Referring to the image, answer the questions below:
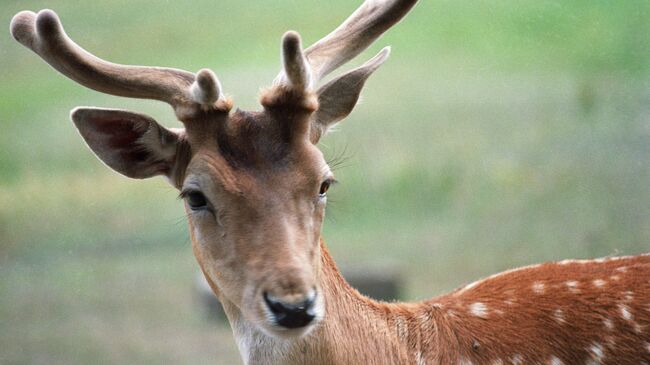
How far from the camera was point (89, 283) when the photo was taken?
25.4 feet

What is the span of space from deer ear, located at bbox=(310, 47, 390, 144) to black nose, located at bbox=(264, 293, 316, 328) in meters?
0.71

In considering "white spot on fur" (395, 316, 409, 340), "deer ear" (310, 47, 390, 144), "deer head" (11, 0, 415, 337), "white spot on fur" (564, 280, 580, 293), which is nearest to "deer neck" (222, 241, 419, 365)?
"white spot on fur" (395, 316, 409, 340)

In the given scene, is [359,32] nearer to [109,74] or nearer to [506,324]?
[109,74]

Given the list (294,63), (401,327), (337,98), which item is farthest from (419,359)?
(294,63)

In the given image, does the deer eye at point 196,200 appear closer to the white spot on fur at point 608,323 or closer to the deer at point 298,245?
the deer at point 298,245

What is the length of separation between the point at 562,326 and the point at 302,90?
3.76ft

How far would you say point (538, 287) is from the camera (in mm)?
3721

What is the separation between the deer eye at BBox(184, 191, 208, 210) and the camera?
3.28m

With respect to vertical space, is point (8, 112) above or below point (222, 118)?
above

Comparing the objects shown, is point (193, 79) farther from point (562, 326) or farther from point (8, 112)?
point (8, 112)

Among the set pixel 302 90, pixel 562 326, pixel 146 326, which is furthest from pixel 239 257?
pixel 146 326

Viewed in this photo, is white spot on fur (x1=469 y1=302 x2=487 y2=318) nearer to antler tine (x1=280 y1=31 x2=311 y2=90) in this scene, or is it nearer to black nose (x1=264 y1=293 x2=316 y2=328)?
black nose (x1=264 y1=293 x2=316 y2=328)

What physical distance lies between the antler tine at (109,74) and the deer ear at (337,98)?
448 millimetres

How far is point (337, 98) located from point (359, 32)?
25 centimetres
